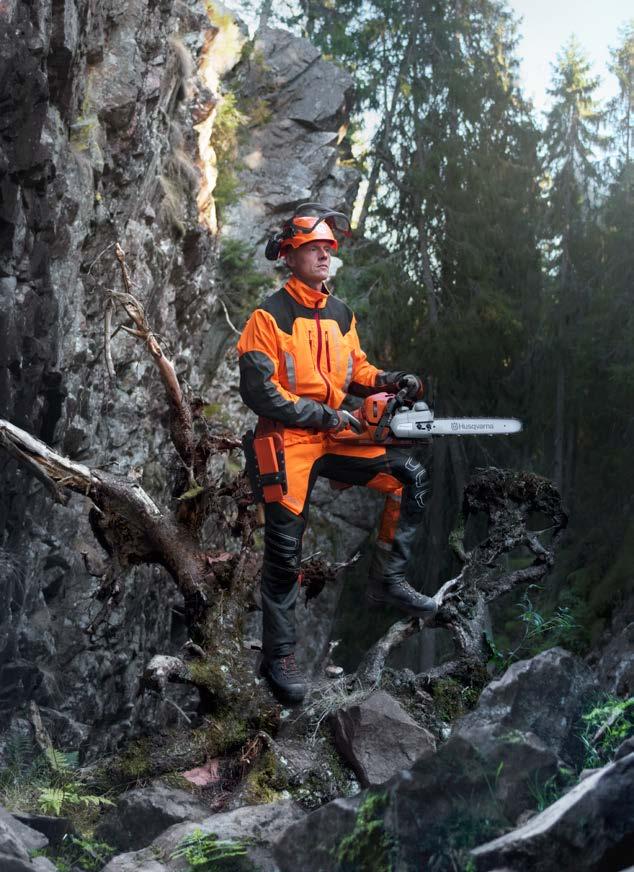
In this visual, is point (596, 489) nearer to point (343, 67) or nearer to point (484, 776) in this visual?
point (343, 67)

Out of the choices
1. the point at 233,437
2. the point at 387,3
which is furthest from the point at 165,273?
the point at 387,3

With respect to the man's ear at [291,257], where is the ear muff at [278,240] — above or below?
above

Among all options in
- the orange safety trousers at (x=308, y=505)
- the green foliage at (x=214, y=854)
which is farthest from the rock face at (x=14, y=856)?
the orange safety trousers at (x=308, y=505)

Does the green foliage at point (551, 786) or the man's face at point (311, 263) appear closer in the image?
the green foliage at point (551, 786)

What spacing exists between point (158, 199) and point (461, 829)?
9124 millimetres

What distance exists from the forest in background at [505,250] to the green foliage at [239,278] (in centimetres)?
207

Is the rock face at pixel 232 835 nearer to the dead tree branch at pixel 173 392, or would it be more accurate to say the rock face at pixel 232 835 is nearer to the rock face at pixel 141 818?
the rock face at pixel 141 818

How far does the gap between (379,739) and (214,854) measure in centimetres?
149

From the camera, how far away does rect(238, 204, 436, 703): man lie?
523 centimetres

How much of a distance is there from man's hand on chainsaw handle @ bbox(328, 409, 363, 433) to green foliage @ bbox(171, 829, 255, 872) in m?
2.25

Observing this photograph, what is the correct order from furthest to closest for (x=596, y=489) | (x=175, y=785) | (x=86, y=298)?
(x=596, y=489) → (x=86, y=298) → (x=175, y=785)

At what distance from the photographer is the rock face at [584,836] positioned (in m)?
2.67

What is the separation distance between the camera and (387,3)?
18.7 m

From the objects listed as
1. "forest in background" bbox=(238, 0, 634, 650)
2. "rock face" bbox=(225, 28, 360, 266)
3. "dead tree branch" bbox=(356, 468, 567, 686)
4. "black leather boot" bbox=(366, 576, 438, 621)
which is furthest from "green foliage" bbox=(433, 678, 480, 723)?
"rock face" bbox=(225, 28, 360, 266)
